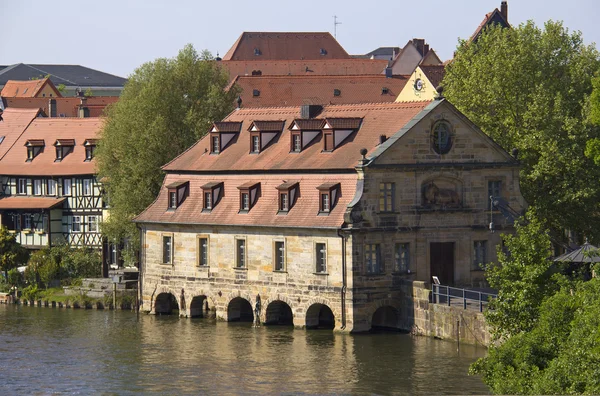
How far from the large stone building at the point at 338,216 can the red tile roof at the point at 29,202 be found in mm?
20353

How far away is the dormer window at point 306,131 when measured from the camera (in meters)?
81.3

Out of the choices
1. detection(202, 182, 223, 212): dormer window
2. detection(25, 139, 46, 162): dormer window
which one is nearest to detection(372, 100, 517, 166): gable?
detection(202, 182, 223, 212): dormer window

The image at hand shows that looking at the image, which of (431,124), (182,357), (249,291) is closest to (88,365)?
(182,357)

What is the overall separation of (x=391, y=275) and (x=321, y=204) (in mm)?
4410

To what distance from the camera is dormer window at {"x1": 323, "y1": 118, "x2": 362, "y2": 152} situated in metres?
79.7

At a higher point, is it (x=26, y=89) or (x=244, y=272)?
(x=26, y=89)

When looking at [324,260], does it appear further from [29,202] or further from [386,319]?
[29,202]

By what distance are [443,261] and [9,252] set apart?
31.4 meters

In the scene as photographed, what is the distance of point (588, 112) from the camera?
3430 inches

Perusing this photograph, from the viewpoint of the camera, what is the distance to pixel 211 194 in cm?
8350

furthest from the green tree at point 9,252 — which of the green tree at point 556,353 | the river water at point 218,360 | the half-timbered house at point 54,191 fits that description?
the green tree at point 556,353

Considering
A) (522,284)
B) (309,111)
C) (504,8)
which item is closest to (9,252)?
(309,111)

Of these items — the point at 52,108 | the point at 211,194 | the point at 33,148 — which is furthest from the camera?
the point at 52,108

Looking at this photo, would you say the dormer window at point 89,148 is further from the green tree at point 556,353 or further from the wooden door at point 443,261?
the green tree at point 556,353
